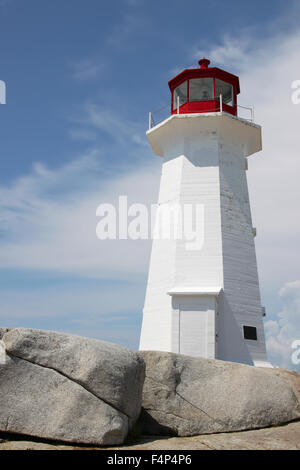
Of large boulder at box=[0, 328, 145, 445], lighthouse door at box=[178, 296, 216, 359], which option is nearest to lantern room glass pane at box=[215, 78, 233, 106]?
lighthouse door at box=[178, 296, 216, 359]

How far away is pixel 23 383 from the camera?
6148mm

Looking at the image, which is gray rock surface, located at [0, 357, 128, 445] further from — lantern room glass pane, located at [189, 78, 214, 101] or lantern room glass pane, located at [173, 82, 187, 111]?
lantern room glass pane, located at [189, 78, 214, 101]

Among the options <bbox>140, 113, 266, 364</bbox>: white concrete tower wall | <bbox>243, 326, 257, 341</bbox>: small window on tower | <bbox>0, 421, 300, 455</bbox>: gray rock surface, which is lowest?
<bbox>0, 421, 300, 455</bbox>: gray rock surface

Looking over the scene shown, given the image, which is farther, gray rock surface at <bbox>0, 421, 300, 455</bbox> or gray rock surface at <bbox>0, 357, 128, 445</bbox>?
gray rock surface at <bbox>0, 357, 128, 445</bbox>

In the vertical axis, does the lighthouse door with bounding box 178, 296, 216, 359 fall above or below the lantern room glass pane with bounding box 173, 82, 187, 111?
below

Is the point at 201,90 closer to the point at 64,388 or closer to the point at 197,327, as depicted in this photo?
the point at 197,327

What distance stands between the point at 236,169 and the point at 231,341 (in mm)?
6429

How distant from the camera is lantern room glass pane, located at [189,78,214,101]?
18797 mm

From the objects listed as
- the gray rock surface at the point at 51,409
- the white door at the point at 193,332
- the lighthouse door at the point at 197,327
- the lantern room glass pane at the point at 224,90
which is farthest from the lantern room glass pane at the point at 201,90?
the gray rock surface at the point at 51,409

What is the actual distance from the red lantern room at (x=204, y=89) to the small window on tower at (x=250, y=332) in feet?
27.0

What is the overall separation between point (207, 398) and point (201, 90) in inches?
570

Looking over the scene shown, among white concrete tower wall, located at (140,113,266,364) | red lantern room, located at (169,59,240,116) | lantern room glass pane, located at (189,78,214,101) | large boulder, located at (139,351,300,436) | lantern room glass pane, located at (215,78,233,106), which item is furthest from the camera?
lantern room glass pane, located at (215,78,233,106)

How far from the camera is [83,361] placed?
631 centimetres

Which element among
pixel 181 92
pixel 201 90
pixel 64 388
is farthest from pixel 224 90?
pixel 64 388
